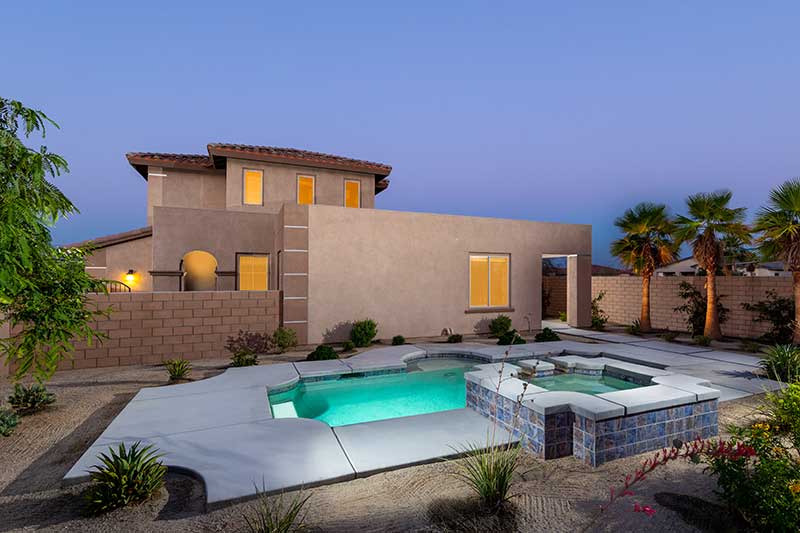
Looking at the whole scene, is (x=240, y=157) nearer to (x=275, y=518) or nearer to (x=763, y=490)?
(x=275, y=518)

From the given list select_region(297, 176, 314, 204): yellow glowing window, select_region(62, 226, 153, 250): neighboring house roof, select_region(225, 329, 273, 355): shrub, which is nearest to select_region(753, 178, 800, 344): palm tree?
select_region(225, 329, 273, 355): shrub

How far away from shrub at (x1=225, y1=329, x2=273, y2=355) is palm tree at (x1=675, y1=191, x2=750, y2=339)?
13.2 meters

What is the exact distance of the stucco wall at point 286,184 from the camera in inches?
595

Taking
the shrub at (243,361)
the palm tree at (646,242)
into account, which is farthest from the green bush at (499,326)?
the shrub at (243,361)

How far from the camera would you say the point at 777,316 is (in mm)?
11773

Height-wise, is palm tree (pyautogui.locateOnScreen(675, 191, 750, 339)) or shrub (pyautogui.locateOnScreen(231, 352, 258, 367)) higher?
Result: palm tree (pyautogui.locateOnScreen(675, 191, 750, 339))

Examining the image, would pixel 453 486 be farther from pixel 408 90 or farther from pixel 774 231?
pixel 408 90

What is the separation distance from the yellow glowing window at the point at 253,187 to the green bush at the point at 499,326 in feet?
32.7

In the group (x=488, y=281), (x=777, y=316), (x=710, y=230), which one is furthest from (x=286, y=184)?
(x=777, y=316)

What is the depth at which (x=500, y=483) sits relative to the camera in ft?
11.1

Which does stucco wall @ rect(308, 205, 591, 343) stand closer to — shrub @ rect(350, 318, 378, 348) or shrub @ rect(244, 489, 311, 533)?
shrub @ rect(350, 318, 378, 348)

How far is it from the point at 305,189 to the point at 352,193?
6.59ft

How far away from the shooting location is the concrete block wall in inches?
361

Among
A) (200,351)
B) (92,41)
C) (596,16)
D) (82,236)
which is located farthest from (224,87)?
(82,236)
